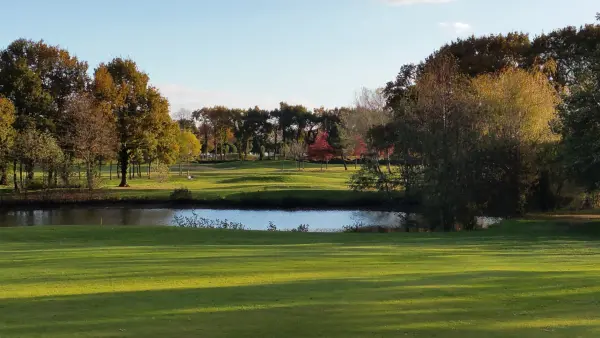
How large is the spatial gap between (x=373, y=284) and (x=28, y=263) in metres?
10.1

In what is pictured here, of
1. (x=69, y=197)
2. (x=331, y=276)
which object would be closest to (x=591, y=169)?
(x=331, y=276)

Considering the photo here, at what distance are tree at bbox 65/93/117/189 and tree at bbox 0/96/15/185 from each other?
5.69 metres

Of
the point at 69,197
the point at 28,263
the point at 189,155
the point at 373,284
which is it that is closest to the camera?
the point at 373,284

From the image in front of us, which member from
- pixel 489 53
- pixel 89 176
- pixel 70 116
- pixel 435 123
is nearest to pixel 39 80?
pixel 70 116

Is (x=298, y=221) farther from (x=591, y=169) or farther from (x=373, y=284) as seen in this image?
(x=373, y=284)

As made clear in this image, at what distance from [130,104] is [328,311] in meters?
58.9

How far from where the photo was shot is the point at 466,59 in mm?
55344

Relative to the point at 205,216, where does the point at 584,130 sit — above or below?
above

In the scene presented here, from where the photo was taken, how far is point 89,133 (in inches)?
2217

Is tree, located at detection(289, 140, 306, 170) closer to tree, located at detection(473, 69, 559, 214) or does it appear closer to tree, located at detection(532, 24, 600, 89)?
tree, located at detection(532, 24, 600, 89)

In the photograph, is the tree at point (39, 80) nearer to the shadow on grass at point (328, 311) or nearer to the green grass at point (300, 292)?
the green grass at point (300, 292)

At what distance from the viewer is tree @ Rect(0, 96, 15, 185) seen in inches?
2090

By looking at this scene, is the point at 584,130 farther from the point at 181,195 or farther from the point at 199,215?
the point at 181,195

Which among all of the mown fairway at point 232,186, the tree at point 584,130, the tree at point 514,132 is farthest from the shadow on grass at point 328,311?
the mown fairway at point 232,186
